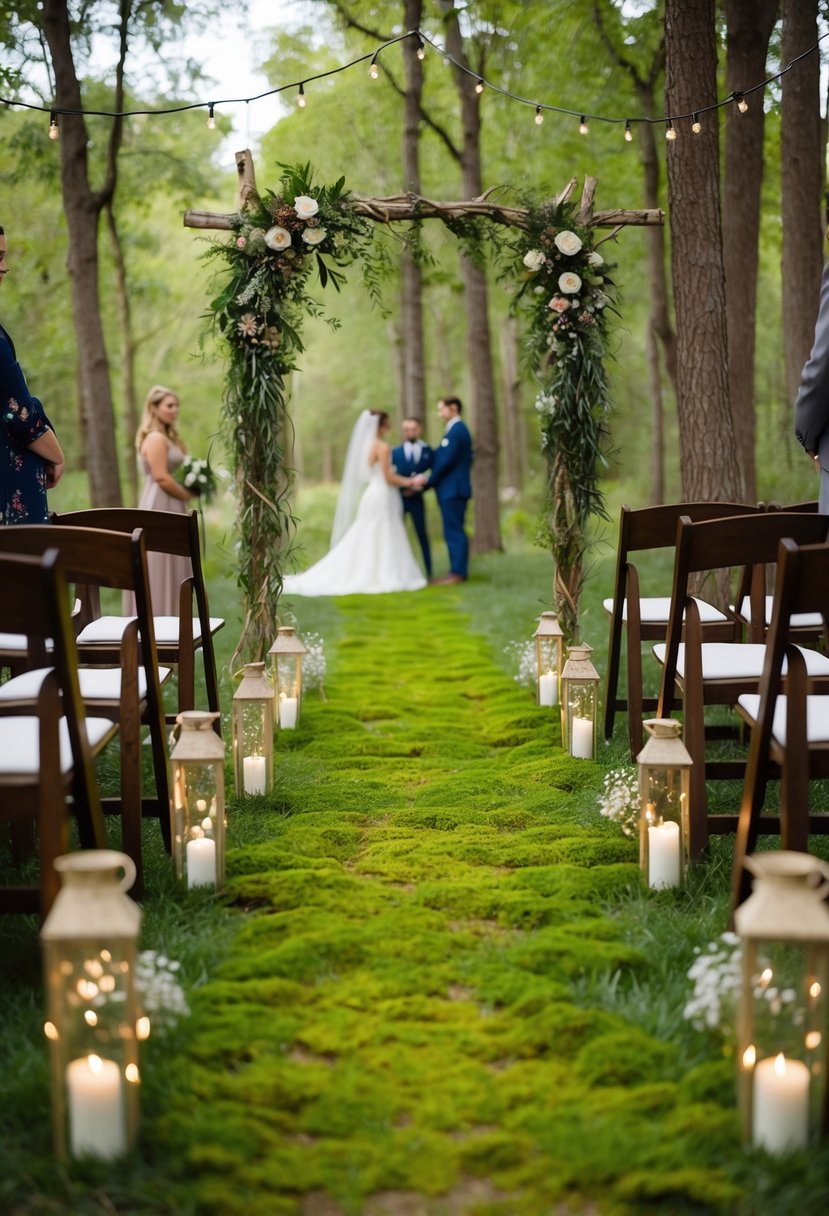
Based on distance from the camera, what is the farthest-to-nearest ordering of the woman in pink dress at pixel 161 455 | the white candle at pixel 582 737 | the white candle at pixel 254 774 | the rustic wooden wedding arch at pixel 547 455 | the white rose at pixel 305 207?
1. the woman in pink dress at pixel 161 455
2. the rustic wooden wedding arch at pixel 547 455
3. the white rose at pixel 305 207
4. the white candle at pixel 582 737
5. the white candle at pixel 254 774

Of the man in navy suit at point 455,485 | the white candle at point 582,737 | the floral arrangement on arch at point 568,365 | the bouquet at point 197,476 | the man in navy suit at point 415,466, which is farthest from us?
the man in navy suit at point 415,466

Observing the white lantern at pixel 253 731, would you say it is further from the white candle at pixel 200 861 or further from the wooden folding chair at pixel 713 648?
the wooden folding chair at pixel 713 648

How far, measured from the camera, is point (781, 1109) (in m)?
2.46

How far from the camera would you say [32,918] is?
3725 mm

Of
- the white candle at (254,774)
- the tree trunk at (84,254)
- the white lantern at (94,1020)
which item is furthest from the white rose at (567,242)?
the tree trunk at (84,254)

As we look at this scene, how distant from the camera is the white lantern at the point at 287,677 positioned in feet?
21.1

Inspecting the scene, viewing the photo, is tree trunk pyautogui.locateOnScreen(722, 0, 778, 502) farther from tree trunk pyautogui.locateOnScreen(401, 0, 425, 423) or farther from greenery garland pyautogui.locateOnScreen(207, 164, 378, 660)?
greenery garland pyautogui.locateOnScreen(207, 164, 378, 660)

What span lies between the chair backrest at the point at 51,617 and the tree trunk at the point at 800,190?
7811 millimetres

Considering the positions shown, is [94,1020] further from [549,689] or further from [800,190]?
[800,190]

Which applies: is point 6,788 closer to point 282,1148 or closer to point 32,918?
point 32,918

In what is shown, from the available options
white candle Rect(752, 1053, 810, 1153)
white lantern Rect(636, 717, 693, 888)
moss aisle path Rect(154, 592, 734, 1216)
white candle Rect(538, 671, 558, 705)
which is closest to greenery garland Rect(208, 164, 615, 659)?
white candle Rect(538, 671, 558, 705)

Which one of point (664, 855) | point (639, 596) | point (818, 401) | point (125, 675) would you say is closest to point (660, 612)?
point (639, 596)

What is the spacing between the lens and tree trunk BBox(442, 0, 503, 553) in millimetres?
14234

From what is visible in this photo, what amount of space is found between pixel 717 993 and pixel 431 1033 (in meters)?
0.73
